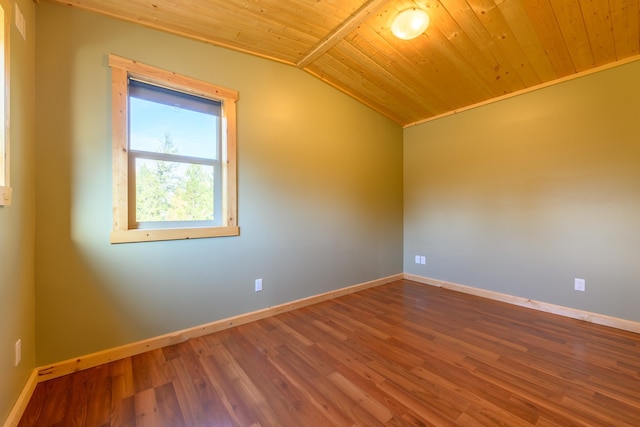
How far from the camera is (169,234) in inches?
85.4

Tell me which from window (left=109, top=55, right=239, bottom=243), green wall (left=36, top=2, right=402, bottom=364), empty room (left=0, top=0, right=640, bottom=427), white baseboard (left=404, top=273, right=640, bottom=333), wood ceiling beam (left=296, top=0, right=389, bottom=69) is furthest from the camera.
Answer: white baseboard (left=404, top=273, right=640, bottom=333)

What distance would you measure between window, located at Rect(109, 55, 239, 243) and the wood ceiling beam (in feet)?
3.02

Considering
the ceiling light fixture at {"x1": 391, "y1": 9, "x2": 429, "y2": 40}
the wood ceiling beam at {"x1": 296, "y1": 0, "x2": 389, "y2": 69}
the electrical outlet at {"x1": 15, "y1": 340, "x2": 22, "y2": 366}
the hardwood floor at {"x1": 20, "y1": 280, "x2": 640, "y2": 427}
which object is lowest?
the hardwood floor at {"x1": 20, "y1": 280, "x2": 640, "y2": 427}

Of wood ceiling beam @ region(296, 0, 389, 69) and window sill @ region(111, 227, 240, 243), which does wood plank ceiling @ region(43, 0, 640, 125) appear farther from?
window sill @ region(111, 227, 240, 243)

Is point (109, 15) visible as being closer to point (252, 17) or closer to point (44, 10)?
point (44, 10)

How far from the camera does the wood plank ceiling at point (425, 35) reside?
1990mm

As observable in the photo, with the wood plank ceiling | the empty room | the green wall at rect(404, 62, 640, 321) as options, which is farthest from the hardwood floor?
the wood plank ceiling

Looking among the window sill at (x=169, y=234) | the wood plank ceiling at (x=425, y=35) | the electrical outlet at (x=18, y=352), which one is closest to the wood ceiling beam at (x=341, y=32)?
the wood plank ceiling at (x=425, y=35)

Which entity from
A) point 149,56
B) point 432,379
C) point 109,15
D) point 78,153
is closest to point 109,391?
point 78,153

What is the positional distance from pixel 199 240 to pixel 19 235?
3.48ft

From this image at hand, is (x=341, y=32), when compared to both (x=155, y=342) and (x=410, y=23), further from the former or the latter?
(x=155, y=342)

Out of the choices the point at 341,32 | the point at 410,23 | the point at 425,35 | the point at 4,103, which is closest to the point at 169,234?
the point at 4,103

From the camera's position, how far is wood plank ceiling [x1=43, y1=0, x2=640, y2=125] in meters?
1.99

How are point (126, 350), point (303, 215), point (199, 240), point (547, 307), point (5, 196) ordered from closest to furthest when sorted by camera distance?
point (5, 196), point (126, 350), point (199, 240), point (547, 307), point (303, 215)
